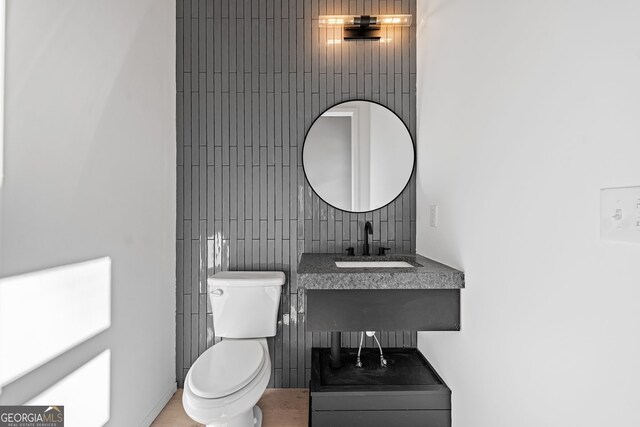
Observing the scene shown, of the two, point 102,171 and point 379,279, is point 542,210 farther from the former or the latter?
point 102,171

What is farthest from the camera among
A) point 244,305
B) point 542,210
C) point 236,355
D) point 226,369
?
point 244,305

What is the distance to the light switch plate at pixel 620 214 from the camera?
27.3 inches

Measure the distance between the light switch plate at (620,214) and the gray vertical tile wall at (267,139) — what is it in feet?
5.24

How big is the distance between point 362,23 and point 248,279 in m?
1.60

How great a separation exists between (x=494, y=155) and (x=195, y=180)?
1.72 metres

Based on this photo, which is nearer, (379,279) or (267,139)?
(379,279)

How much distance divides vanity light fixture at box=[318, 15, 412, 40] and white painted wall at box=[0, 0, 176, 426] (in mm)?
964

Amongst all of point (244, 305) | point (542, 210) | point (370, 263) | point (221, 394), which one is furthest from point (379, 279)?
point (244, 305)

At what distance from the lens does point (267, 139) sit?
2.36 metres

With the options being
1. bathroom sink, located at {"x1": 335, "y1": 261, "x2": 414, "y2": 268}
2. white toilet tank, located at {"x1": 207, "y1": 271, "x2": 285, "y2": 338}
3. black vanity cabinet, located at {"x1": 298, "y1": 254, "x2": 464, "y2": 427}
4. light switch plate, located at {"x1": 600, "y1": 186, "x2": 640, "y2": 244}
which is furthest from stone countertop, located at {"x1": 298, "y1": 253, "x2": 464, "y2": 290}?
light switch plate, located at {"x1": 600, "y1": 186, "x2": 640, "y2": 244}

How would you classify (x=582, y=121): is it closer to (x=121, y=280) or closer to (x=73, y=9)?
(x=73, y=9)

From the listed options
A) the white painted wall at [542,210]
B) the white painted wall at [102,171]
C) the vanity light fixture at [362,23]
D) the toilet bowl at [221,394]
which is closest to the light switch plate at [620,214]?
the white painted wall at [542,210]

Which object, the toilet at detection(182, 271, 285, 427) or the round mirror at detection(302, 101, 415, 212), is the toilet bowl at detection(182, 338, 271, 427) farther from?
the round mirror at detection(302, 101, 415, 212)

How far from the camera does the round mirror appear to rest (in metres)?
2.34
